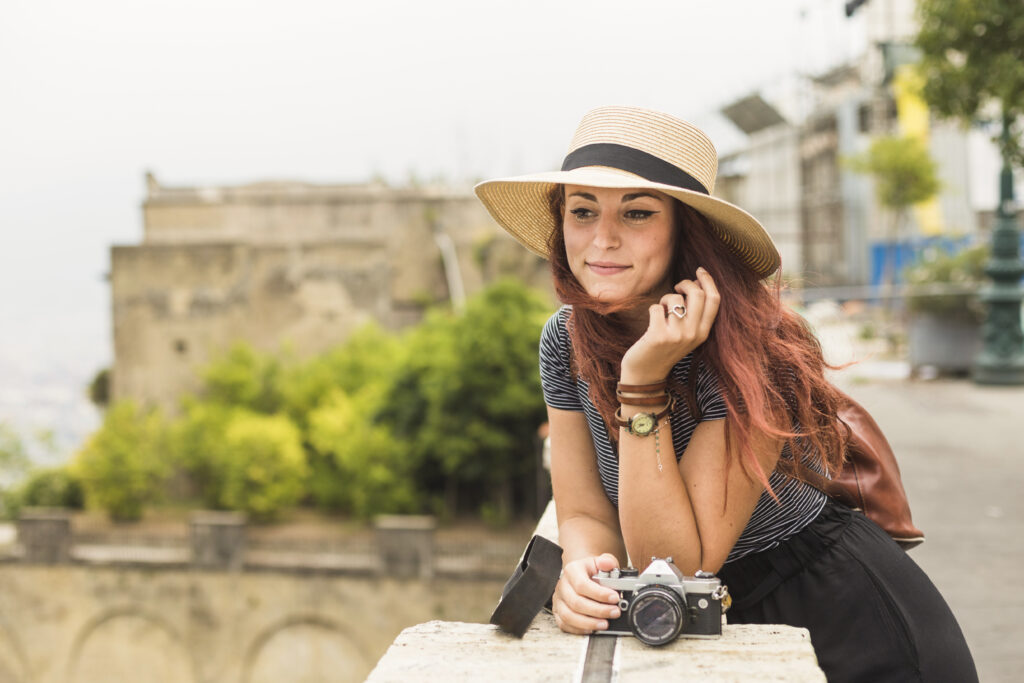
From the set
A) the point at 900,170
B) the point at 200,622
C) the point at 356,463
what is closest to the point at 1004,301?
the point at 900,170

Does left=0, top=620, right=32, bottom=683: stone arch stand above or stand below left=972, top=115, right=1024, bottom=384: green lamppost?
below

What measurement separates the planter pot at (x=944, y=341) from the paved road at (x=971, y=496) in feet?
1.99

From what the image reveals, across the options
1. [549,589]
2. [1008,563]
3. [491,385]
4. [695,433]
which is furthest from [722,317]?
[491,385]

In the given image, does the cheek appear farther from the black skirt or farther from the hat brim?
the black skirt

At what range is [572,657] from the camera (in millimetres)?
1513

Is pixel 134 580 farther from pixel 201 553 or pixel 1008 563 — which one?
pixel 1008 563

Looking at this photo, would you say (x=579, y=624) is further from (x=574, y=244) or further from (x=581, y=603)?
(x=574, y=244)

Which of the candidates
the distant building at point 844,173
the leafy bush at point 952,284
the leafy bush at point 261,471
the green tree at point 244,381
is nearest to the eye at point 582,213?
the leafy bush at point 952,284

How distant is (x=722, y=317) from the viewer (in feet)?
5.98

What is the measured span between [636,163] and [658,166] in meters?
0.04

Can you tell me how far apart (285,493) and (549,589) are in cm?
2275

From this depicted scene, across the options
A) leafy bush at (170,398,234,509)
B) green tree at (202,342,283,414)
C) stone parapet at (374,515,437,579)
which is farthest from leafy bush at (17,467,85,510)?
stone parapet at (374,515,437,579)

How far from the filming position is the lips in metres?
1.87

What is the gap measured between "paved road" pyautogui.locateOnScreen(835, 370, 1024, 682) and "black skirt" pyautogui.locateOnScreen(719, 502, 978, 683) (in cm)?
138
